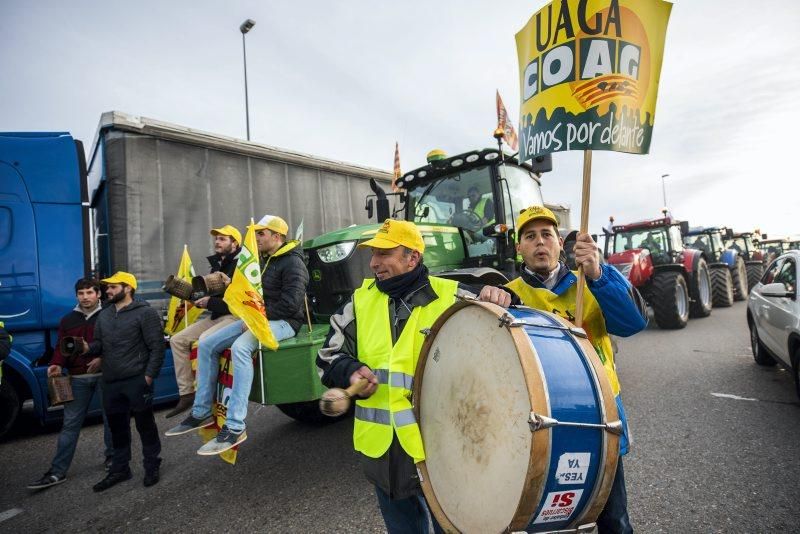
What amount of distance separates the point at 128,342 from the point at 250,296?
1370 mm

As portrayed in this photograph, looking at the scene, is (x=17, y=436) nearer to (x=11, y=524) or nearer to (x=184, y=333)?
(x=11, y=524)

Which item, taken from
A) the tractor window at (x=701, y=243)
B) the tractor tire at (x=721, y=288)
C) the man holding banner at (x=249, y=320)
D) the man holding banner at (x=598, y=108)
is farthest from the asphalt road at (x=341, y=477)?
the tractor window at (x=701, y=243)

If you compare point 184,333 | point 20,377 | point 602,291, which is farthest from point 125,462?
point 602,291

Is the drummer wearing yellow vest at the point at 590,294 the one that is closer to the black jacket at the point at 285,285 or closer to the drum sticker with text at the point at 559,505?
the drum sticker with text at the point at 559,505

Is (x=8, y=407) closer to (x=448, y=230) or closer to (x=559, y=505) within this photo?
(x=448, y=230)

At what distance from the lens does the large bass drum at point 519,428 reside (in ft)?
4.14

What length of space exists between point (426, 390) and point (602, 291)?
0.84 m

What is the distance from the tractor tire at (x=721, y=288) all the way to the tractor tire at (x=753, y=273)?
469 centimetres

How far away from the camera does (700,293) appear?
1012 centimetres

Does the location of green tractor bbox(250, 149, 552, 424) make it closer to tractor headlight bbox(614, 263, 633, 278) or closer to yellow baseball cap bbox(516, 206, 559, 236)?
yellow baseball cap bbox(516, 206, 559, 236)

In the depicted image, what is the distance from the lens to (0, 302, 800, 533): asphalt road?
263 centimetres

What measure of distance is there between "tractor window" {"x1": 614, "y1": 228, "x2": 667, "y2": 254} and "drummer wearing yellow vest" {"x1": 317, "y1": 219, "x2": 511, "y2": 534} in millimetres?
10799

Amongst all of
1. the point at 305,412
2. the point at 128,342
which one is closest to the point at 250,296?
the point at 128,342

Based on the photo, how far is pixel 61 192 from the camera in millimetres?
4992
